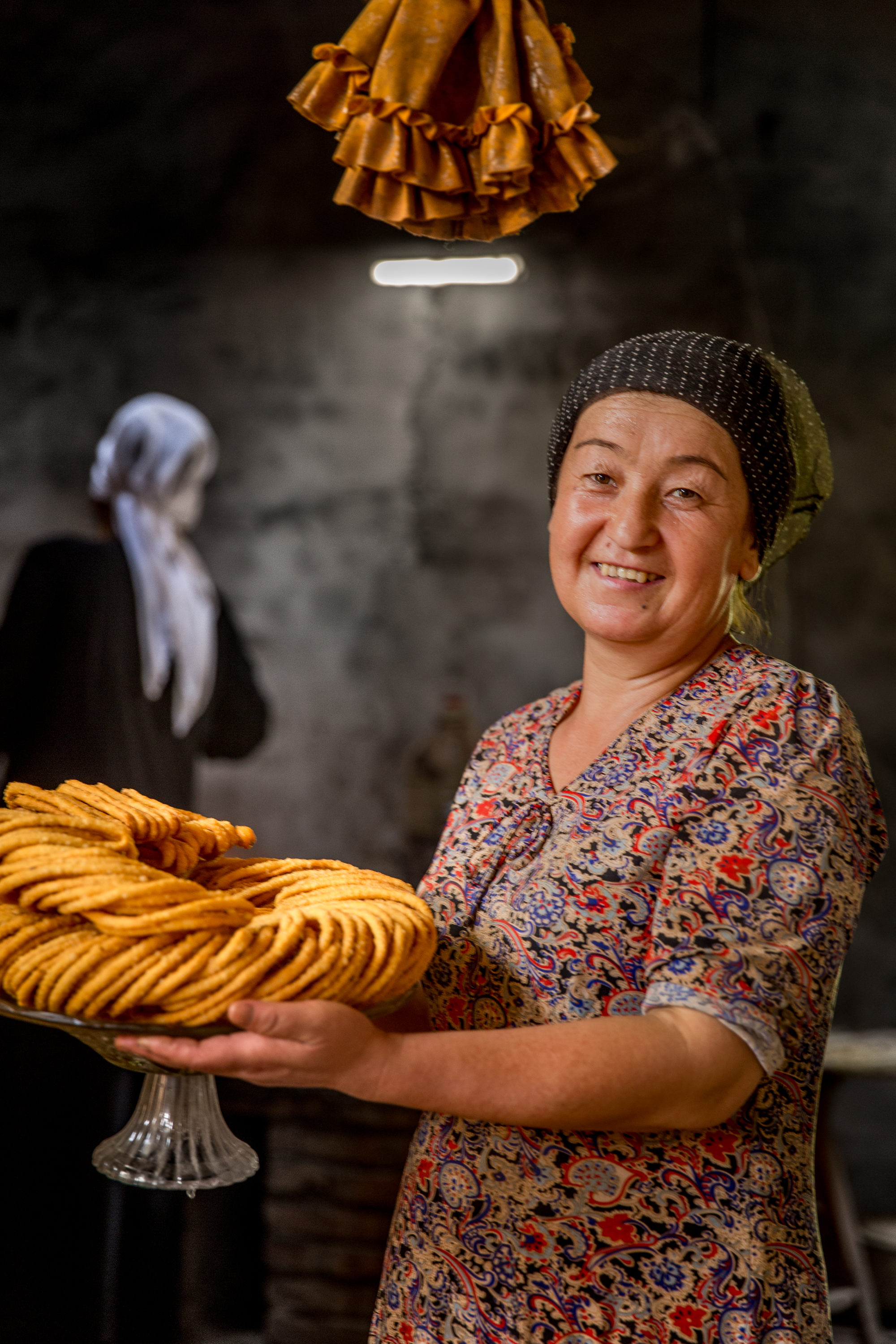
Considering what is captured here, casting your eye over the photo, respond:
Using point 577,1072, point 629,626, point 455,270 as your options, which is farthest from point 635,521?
point 455,270

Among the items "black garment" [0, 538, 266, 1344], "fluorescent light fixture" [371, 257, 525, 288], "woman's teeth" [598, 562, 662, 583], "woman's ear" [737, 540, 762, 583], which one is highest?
"fluorescent light fixture" [371, 257, 525, 288]

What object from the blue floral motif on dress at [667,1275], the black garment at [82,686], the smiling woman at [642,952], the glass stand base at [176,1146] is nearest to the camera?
the smiling woman at [642,952]

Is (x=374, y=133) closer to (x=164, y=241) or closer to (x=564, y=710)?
(x=564, y=710)

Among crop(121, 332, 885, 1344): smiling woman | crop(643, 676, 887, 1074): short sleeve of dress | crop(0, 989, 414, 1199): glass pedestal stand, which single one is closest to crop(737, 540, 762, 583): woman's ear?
crop(121, 332, 885, 1344): smiling woman

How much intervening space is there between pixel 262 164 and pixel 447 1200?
14.4ft

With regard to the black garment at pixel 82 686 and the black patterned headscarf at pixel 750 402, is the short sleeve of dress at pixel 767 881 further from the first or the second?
the black garment at pixel 82 686

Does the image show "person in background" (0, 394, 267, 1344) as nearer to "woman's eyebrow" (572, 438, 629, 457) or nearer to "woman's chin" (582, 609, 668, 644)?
"woman's chin" (582, 609, 668, 644)

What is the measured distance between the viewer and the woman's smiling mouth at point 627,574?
4.50 ft

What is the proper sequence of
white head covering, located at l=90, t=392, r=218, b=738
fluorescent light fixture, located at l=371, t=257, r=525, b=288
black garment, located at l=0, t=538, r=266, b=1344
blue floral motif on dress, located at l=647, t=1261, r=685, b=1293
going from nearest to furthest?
blue floral motif on dress, located at l=647, t=1261, r=685, b=1293, black garment, located at l=0, t=538, r=266, b=1344, white head covering, located at l=90, t=392, r=218, b=738, fluorescent light fixture, located at l=371, t=257, r=525, b=288

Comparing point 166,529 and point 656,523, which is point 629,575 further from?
point 166,529

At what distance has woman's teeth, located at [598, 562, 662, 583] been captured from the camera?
137 centimetres

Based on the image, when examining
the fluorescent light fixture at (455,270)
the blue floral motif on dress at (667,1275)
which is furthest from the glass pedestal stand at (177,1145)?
the fluorescent light fixture at (455,270)

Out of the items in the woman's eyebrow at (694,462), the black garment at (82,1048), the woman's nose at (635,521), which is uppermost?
the woman's eyebrow at (694,462)

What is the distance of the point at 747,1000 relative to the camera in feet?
3.54
